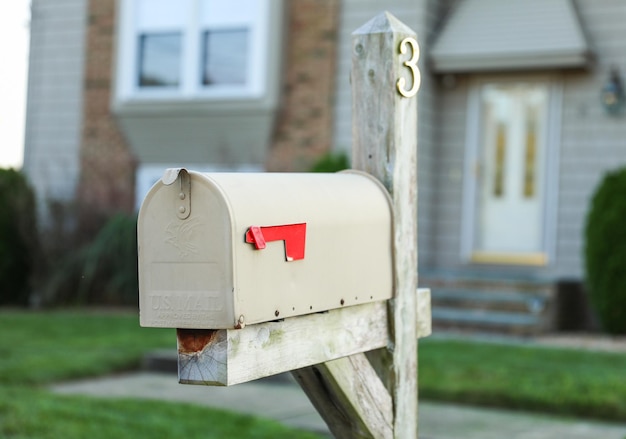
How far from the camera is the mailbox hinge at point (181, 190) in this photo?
2.80 m

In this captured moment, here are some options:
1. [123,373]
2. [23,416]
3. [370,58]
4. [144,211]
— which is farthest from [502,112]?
[144,211]

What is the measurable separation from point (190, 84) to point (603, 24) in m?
5.11

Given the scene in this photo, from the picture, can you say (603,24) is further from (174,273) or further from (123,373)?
(174,273)

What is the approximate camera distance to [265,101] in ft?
42.8

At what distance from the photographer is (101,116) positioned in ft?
47.2

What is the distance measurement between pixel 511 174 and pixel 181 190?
401 inches

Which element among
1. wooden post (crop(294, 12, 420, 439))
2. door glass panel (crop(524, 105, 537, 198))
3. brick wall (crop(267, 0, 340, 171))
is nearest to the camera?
wooden post (crop(294, 12, 420, 439))

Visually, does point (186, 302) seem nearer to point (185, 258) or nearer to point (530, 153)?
point (185, 258)

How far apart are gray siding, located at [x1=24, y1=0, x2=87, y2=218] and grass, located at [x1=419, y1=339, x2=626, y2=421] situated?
758 cm

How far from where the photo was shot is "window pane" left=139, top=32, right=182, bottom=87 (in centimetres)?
1370

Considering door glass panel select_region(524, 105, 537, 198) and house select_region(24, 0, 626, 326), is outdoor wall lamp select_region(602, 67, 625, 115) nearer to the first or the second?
house select_region(24, 0, 626, 326)

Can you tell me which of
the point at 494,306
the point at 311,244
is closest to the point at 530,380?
the point at 494,306

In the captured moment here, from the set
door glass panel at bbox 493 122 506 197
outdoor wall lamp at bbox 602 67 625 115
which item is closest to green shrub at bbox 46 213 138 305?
door glass panel at bbox 493 122 506 197

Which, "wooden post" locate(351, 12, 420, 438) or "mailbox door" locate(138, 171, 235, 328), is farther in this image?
"wooden post" locate(351, 12, 420, 438)
